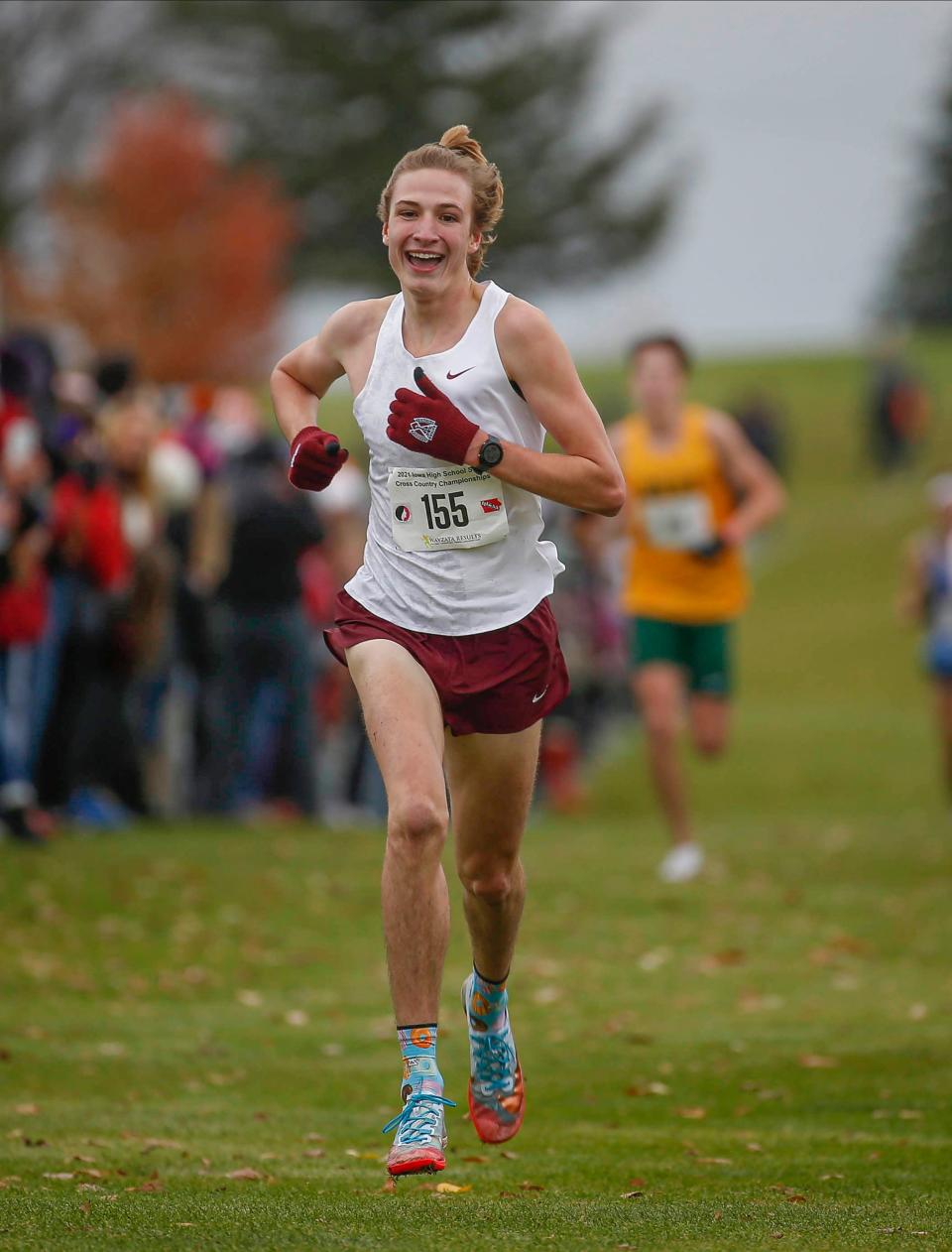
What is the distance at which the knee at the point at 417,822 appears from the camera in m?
5.39

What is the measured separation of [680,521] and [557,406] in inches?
224

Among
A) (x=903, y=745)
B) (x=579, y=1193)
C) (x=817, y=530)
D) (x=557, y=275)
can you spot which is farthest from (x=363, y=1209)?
(x=557, y=275)

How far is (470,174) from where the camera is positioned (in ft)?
19.0

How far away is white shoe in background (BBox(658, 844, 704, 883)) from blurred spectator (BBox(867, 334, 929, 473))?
3289 cm

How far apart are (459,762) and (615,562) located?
591 inches

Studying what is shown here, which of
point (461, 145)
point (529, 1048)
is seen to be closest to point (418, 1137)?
point (529, 1048)

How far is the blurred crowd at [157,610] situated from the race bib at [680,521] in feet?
1.31

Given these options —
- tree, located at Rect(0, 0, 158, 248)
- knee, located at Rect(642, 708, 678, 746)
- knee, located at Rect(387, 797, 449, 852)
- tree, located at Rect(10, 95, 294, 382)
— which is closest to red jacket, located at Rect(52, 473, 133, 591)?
knee, located at Rect(642, 708, 678, 746)

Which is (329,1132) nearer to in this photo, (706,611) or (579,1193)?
(579,1193)

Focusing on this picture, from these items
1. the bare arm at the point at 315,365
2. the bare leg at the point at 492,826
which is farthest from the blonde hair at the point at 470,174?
the bare leg at the point at 492,826

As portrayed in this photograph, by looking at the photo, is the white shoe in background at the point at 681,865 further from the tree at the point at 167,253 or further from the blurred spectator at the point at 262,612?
the tree at the point at 167,253

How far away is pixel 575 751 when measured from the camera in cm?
1800

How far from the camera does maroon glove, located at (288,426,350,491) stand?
5645mm

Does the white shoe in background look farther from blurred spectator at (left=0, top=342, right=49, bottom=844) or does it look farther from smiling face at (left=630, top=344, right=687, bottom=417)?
blurred spectator at (left=0, top=342, right=49, bottom=844)
